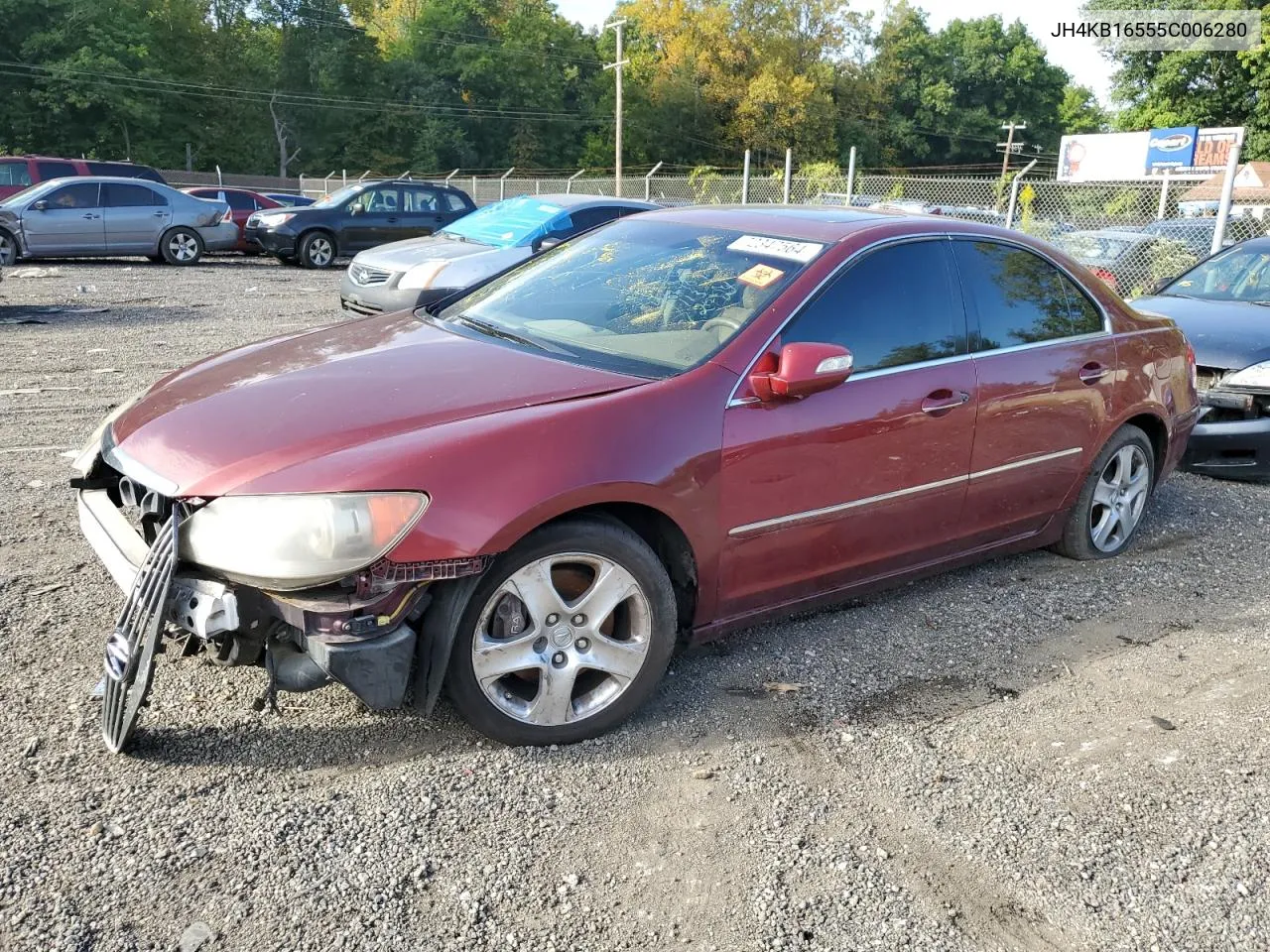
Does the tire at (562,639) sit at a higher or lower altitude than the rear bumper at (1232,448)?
higher

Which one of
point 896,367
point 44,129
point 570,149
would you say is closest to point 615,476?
point 896,367

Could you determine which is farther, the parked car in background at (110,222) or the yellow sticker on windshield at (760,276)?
the parked car in background at (110,222)

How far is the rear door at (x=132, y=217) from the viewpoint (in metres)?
16.7

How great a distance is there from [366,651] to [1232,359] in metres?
5.86

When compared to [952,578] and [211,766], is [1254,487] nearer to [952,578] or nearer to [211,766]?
[952,578]

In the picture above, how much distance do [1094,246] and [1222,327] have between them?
6.99 meters

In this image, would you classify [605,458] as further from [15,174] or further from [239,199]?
[239,199]

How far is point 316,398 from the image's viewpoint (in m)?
3.24

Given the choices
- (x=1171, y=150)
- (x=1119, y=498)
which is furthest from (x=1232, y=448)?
(x=1171, y=150)

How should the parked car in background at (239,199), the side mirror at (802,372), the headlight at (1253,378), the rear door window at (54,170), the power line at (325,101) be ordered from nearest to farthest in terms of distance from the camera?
the side mirror at (802,372) < the headlight at (1253,378) < the rear door window at (54,170) < the parked car in background at (239,199) < the power line at (325,101)

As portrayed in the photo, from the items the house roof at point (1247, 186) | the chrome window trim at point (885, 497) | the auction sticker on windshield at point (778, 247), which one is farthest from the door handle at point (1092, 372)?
the house roof at point (1247, 186)

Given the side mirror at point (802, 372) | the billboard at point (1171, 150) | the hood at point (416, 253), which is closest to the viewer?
the side mirror at point (802, 372)

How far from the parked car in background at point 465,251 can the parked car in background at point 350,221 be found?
6796 mm

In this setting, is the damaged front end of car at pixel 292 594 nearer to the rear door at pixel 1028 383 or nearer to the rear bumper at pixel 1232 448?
the rear door at pixel 1028 383
